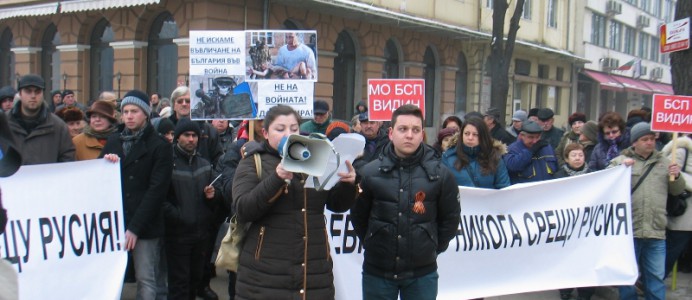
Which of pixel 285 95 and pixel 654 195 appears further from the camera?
pixel 285 95

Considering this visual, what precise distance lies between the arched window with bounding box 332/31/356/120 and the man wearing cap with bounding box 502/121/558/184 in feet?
43.4

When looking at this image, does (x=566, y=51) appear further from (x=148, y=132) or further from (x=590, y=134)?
(x=148, y=132)

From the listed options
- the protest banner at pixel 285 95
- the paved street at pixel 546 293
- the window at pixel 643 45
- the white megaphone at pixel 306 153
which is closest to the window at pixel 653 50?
the window at pixel 643 45

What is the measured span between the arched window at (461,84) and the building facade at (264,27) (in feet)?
0.13

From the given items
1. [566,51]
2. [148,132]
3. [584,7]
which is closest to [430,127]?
[566,51]

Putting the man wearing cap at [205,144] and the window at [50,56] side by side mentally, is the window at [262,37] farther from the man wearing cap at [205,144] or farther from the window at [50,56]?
the window at [50,56]

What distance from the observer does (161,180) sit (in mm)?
4766

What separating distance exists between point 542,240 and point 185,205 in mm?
3079

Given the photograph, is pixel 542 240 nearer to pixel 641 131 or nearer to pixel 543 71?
pixel 641 131

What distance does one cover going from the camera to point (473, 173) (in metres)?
5.26

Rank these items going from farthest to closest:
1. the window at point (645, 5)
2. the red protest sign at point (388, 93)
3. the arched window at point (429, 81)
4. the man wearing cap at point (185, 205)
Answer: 1. the window at point (645, 5)
2. the arched window at point (429, 81)
3. the red protest sign at point (388, 93)
4. the man wearing cap at point (185, 205)

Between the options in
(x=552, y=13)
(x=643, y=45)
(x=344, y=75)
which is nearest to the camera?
(x=344, y=75)

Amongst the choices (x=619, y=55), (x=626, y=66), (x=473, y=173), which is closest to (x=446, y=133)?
(x=473, y=173)

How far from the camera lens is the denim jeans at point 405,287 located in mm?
3836
